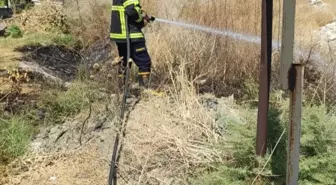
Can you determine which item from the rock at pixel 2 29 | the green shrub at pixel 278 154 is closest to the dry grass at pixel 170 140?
the green shrub at pixel 278 154

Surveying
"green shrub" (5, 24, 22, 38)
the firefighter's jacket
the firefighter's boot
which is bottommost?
the firefighter's boot

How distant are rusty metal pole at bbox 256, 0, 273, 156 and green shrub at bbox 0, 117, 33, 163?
2.07m

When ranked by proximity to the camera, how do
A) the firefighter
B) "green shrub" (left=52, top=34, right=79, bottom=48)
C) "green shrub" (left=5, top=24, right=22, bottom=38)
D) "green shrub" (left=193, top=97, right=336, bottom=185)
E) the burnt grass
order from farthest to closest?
"green shrub" (left=5, top=24, right=22, bottom=38) → "green shrub" (left=52, top=34, right=79, bottom=48) → the burnt grass → the firefighter → "green shrub" (left=193, top=97, right=336, bottom=185)

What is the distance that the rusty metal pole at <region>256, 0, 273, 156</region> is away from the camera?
305cm

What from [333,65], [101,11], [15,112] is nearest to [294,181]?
[333,65]

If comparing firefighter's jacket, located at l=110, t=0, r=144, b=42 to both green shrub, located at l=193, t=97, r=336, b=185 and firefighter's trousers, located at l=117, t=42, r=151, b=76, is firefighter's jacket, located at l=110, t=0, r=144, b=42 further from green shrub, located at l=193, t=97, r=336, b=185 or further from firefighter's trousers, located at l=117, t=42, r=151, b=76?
green shrub, located at l=193, t=97, r=336, b=185

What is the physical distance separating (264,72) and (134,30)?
130 inches

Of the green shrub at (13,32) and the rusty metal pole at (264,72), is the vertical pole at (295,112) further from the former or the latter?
the green shrub at (13,32)

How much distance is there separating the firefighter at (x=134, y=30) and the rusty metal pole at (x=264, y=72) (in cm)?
276

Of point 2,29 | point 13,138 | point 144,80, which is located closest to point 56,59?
point 2,29

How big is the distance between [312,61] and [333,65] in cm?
32

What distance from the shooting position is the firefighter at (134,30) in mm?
5895

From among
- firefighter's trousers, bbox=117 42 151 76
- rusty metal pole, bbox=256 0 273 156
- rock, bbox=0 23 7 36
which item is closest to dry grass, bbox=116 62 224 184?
rusty metal pole, bbox=256 0 273 156

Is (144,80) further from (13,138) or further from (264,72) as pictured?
(264,72)
